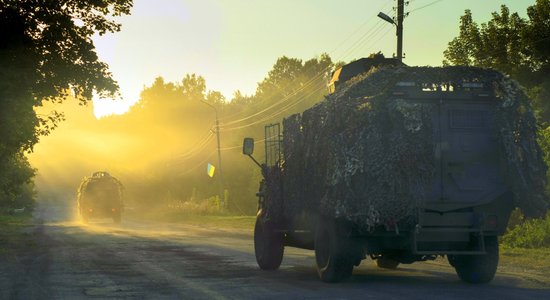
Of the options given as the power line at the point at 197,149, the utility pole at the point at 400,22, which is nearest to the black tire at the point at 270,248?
the utility pole at the point at 400,22

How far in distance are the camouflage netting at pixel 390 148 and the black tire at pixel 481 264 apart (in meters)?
0.77

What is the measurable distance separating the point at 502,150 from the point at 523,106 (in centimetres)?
76

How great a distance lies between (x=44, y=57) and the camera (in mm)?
21203

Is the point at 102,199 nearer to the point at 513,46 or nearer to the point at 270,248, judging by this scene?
the point at 513,46

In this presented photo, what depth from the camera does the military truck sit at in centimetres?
967

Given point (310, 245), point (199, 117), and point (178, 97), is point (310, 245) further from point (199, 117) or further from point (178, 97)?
point (178, 97)

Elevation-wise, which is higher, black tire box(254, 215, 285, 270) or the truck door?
the truck door

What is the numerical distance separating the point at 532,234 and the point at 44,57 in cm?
1482

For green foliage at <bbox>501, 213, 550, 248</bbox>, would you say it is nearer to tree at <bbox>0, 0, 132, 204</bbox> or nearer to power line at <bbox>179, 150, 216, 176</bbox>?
tree at <bbox>0, 0, 132, 204</bbox>

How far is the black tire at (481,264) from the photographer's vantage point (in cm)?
1057

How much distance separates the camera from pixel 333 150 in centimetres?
1012

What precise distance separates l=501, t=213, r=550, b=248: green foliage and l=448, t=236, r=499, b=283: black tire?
23.8 ft

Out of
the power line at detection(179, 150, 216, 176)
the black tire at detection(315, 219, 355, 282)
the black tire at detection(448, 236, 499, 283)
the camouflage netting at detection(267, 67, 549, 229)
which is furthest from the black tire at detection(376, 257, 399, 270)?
the power line at detection(179, 150, 216, 176)

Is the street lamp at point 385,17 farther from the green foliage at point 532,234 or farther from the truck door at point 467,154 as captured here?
the truck door at point 467,154
